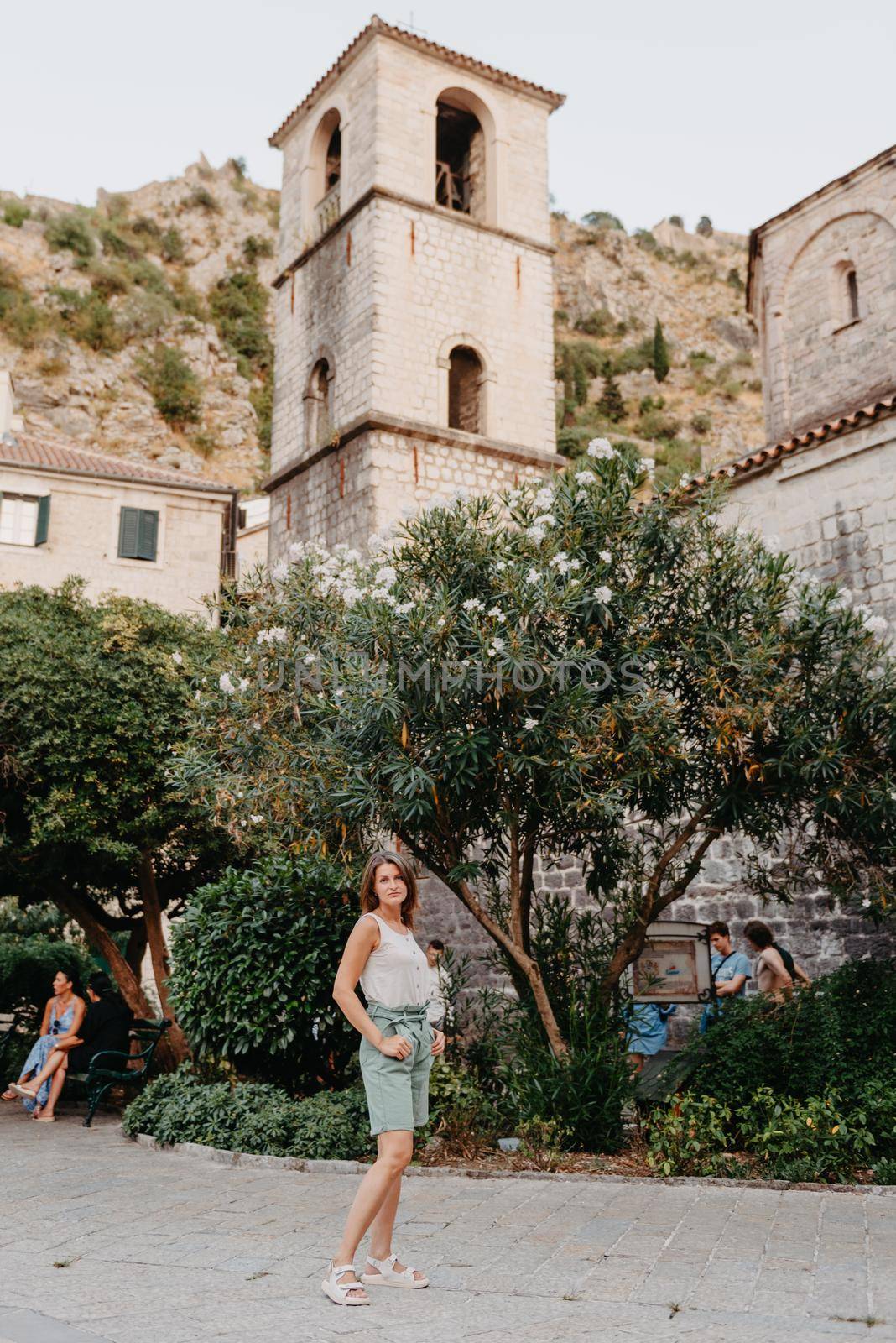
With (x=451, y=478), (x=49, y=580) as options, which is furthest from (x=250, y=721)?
(x=49, y=580)

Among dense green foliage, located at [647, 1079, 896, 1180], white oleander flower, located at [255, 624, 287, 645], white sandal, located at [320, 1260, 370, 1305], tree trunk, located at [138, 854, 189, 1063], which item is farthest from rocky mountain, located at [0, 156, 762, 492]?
white sandal, located at [320, 1260, 370, 1305]

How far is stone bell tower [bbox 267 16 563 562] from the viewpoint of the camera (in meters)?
19.2

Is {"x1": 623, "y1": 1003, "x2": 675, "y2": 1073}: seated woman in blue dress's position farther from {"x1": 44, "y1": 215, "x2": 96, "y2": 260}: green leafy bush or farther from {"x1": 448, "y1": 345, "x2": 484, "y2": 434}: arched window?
{"x1": 44, "y1": 215, "x2": 96, "y2": 260}: green leafy bush

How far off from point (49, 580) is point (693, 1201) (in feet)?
72.9

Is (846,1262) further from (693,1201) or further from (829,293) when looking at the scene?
(829,293)

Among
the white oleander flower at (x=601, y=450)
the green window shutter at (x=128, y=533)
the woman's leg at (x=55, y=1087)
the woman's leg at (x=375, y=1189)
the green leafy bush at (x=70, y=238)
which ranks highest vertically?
the green leafy bush at (x=70, y=238)

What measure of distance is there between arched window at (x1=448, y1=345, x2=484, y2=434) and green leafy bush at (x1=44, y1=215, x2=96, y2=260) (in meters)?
42.6

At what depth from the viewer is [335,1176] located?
7.14 meters

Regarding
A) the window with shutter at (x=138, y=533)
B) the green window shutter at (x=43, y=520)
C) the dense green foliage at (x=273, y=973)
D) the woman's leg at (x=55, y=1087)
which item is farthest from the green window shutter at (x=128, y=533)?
the dense green foliage at (x=273, y=973)

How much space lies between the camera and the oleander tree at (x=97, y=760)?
11.5 m

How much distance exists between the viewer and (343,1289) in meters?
4.23

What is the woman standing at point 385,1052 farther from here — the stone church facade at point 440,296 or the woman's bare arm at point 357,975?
the stone church facade at point 440,296

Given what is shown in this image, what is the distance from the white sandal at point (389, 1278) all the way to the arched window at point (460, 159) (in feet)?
65.9

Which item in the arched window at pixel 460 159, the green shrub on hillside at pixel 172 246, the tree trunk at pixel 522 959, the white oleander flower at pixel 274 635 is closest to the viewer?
the tree trunk at pixel 522 959
